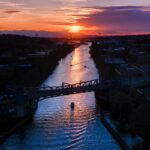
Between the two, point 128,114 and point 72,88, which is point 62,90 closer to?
point 72,88

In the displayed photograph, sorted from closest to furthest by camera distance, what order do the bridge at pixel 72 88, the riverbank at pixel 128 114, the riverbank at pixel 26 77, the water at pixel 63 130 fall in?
the riverbank at pixel 128 114 < the water at pixel 63 130 < the riverbank at pixel 26 77 < the bridge at pixel 72 88

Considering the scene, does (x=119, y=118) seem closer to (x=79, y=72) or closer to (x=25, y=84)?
(x=25, y=84)

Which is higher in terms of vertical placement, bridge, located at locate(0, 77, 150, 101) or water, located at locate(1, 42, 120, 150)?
bridge, located at locate(0, 77, 150, 101)

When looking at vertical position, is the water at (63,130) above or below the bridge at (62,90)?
below

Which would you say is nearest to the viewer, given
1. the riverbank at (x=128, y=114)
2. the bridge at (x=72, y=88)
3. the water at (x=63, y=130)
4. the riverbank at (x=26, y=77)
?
the riverbank at (x=128, y=114)

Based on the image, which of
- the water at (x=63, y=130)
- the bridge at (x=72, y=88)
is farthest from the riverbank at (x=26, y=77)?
the bridge at (x=72, y=88)

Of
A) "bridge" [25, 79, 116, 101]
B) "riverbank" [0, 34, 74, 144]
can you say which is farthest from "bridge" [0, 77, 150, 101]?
"riverbank" [0, 34, 74, 144]

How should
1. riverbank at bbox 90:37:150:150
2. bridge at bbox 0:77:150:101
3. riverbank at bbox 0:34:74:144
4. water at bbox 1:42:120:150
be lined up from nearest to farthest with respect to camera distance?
1. riverbank at bbox 90:37:150:150
2. water at bbox 1:42:120:150
3. riverbank at bbox 0:34:74:144
4. bridge at bbox 0:77:150:101

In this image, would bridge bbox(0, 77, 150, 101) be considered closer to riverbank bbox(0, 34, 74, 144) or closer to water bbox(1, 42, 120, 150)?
water bbox(1, 42, 120, 150)

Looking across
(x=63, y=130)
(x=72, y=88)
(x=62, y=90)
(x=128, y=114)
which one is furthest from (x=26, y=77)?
(x=128, y=114)

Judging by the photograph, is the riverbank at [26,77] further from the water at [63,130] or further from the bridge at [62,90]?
the bridge at [62,90]

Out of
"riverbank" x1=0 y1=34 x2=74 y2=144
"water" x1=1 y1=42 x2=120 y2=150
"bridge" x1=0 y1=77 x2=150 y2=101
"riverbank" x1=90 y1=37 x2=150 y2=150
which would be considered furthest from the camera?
"bridge" x1=0 y1=77 x2=150 y2=101
